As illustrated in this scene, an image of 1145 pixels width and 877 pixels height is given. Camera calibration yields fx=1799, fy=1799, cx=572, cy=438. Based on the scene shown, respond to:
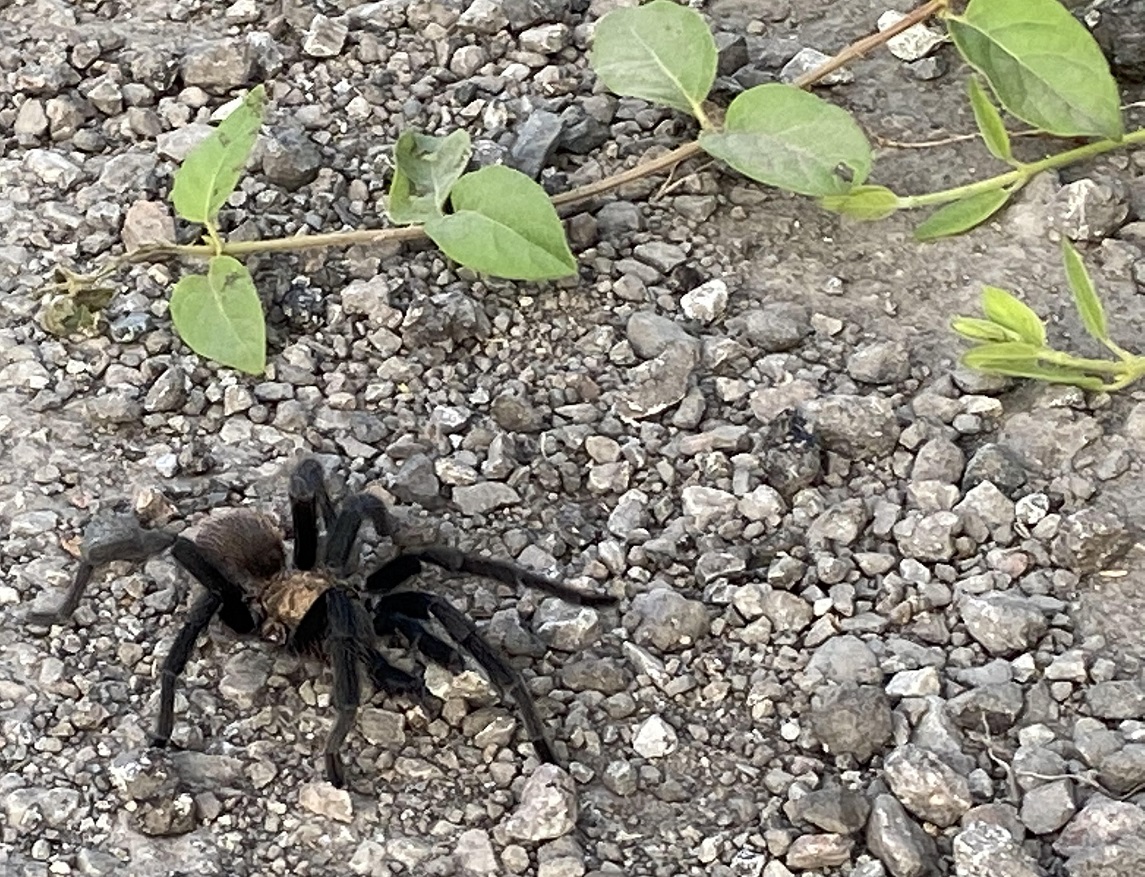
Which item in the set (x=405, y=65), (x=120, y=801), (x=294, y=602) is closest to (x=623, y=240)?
(x=405, y=65)

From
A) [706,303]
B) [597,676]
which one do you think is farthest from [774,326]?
[597,676]

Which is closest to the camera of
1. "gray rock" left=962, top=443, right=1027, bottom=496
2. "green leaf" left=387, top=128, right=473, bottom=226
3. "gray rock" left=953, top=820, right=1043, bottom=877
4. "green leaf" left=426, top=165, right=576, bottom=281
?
"gray rock" left=953, top=820, right=1043, bottom=877

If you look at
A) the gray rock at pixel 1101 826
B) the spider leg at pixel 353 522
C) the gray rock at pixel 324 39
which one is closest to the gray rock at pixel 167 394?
the spider leg at pixel 353 522

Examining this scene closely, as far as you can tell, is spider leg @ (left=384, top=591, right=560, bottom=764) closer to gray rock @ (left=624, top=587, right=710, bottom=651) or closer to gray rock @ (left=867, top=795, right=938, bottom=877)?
gray rock @ (left=624, top=587, right=710, bottom=651)

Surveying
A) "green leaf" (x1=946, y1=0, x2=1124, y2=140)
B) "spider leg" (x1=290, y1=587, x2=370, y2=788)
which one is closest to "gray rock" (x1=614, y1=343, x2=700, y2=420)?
"spider leg" (x1=290, y1=587, x2=370, y2=788)

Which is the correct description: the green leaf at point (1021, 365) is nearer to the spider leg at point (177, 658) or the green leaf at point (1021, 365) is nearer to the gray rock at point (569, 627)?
the gray rock at point (569, 627)

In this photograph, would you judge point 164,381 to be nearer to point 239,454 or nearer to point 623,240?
point 239,454

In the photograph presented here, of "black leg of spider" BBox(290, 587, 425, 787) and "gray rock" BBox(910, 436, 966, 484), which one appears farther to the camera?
"gray rock" BBox(910, 436, 966, 484)
